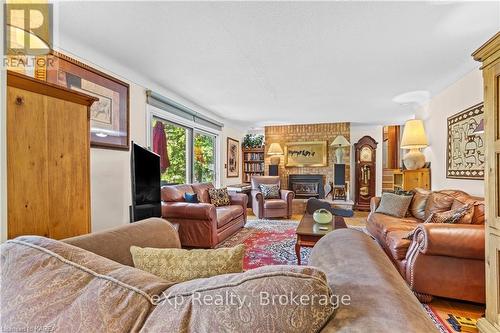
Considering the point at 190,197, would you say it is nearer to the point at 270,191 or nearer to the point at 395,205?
the point at 270,191

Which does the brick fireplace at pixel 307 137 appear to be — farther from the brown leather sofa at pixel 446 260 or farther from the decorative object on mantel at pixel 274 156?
the brown leather sofa at pixel 446 260

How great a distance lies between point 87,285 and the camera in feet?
2.10

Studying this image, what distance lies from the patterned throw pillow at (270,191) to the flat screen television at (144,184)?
11.0ft

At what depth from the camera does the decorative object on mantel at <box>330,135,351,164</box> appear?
6.27 meters

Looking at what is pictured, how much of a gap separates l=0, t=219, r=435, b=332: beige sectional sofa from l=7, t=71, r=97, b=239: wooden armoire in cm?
57

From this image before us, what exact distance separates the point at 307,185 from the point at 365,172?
1495 millimetres

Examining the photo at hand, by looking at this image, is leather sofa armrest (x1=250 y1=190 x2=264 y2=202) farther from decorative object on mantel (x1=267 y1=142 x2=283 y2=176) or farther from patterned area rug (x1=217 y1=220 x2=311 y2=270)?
decorative object on mantel (x1=267 y1=142 x2=283 y2=176)

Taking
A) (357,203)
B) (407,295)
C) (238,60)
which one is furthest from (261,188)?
(407,295)

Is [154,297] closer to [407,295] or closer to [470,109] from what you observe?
[407,295]

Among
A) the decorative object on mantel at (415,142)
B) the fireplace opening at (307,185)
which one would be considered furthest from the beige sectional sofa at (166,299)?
the fireplace opening at (307,185)

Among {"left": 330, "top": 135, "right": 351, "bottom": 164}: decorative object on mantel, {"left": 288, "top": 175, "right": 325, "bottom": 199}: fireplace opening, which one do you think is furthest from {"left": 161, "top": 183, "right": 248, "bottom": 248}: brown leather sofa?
{"left": 330, "top": 135, "right": 351, "bottom": 164}: decorative object on mantel

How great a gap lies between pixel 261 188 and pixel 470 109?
12.5ft

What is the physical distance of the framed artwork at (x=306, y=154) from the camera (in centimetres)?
678

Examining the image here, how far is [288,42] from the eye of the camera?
2.39 m
